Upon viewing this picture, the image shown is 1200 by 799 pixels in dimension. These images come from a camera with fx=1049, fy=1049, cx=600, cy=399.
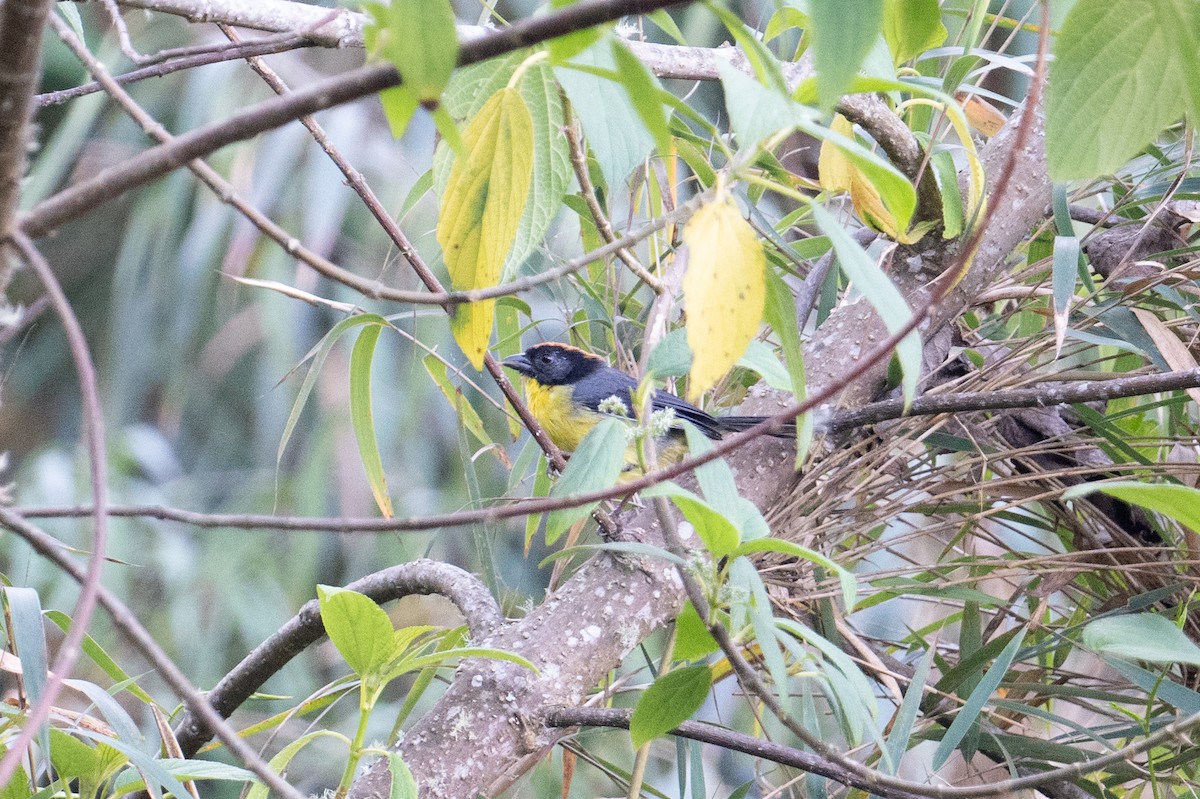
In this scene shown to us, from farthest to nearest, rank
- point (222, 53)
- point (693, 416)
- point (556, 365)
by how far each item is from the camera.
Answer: point (556, 365)
point (693, 416)
point (222, 53)

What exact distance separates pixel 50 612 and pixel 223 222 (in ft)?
11.2

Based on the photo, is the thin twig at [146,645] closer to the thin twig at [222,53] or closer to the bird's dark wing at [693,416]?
the thin twig at [222,53]

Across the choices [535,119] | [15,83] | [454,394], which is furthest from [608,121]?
[454,394]

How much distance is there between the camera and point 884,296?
2.16 ft

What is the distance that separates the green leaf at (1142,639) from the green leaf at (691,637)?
357mm

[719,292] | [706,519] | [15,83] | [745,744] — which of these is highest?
[15,83]

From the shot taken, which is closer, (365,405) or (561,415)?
(365,405)

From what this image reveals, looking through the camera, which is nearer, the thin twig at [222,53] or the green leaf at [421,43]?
the green leaf at [421,43]

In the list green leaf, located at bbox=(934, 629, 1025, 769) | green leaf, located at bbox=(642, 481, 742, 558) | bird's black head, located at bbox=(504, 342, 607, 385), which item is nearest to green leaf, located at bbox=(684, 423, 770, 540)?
green leaf, located at bbox=(642, 481, 742, 558)

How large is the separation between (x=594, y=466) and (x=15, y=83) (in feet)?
1.85

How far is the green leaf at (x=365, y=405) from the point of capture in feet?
5.32

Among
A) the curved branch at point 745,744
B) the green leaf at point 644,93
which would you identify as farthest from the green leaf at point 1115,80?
the curved branch at point 745,744

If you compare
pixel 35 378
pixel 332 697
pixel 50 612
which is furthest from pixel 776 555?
pixel 35 378

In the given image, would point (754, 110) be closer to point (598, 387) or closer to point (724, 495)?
point (724, 495)
